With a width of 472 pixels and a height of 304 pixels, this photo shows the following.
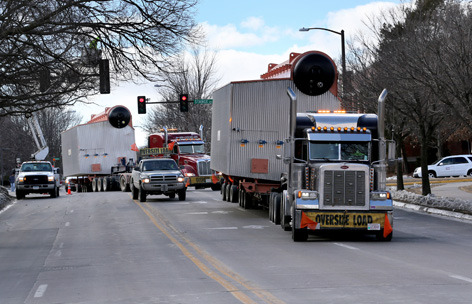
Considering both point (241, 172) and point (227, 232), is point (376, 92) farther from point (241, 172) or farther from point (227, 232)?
point (227, 232)

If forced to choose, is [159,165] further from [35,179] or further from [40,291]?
[40,291]

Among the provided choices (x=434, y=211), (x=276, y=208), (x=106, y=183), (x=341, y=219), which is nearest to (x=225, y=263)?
(x=341, y=219)

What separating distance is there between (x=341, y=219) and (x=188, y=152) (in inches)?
1176

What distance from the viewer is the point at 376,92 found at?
29.7 m

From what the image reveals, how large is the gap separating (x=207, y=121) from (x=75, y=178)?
21.0 metres

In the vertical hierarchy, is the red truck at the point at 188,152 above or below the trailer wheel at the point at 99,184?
above

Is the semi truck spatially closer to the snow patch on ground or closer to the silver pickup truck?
the snow patch on ground

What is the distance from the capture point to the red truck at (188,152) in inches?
1817

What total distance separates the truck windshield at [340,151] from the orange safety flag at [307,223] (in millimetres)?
1628

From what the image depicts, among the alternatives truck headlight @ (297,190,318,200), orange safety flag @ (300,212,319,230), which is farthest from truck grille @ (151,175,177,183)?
orange safety flag @ (300,212,319,230)

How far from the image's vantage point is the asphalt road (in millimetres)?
10547

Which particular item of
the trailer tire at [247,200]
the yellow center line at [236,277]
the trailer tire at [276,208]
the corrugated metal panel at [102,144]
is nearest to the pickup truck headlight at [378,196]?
the yellow center line at [236,277]

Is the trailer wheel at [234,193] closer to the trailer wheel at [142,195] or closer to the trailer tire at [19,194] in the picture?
the trailer wheel at [142,195]

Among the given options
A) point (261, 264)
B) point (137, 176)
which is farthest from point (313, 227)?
point (137, 176)
